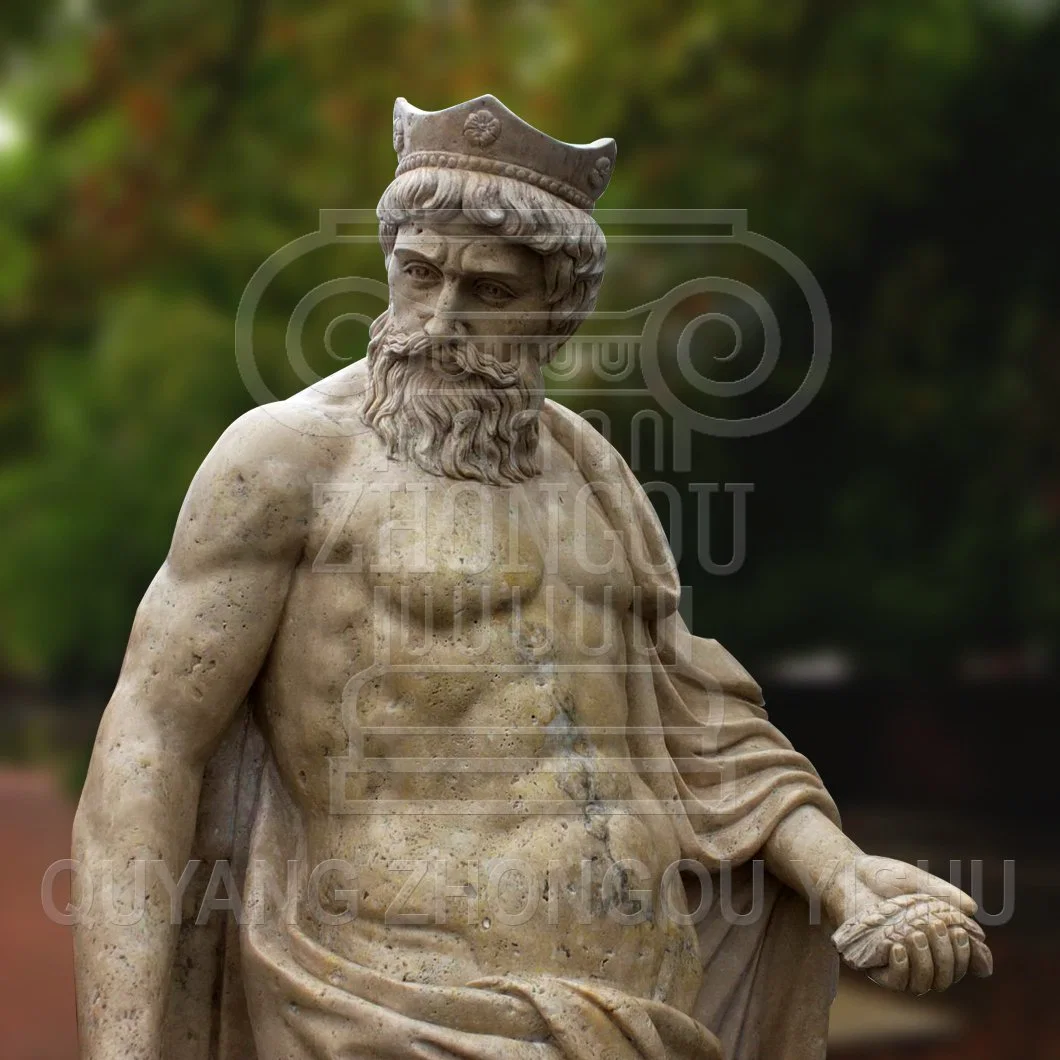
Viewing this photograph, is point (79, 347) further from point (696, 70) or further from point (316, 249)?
point (696, 70)

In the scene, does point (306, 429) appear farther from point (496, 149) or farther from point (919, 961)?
point (919, 961)

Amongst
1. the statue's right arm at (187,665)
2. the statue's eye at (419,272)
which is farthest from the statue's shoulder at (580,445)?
the statue's right arm at (187,665)

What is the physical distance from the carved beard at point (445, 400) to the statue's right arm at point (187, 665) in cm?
18

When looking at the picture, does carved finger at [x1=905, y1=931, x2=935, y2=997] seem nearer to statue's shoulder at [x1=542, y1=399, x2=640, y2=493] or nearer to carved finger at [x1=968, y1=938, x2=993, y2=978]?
carved finger at [x1=968, y1=938, x2=993, y2=978]

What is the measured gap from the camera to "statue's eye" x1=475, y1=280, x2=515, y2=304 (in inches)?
141

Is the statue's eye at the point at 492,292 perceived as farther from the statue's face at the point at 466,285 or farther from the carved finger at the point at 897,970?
the carved finger at the point at 897,970

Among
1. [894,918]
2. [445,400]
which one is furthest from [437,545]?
[894,918]

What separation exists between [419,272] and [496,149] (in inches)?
9.4

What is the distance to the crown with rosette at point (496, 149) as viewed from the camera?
347 cm

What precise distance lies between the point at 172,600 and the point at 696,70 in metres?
5.59

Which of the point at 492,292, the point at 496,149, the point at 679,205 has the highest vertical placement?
the point at 679,205

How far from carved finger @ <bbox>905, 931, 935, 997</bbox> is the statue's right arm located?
3.81 ft

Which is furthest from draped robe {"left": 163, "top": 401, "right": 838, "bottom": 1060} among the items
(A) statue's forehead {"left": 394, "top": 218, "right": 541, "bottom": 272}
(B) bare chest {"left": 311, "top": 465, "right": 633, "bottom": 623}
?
(A) statue's forehead {"left": 394, "top": 218, "right": 541, "bottom": 272}

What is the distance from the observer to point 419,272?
3.56 m
